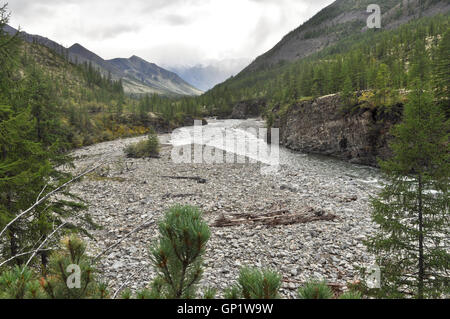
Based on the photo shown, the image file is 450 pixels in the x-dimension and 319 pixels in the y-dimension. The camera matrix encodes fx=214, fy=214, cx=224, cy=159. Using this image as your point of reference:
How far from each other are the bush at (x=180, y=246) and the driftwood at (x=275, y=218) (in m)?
8.98

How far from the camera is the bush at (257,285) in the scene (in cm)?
175

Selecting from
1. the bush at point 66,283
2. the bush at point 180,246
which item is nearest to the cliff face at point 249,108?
the bush at point 180,246

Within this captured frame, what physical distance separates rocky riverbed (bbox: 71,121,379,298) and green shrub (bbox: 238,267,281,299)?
76 cm

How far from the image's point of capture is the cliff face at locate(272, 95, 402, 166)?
27531mm

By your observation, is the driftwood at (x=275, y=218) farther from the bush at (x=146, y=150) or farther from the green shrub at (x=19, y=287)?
the bush at (x=146, y=150)

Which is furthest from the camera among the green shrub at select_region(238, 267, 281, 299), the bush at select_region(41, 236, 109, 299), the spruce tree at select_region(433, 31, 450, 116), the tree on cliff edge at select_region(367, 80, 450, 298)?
the spruce tree at select_region(433, 31, 450, 116)

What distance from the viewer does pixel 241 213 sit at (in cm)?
1237

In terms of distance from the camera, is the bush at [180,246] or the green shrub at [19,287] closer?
the green shrub at [19,287]

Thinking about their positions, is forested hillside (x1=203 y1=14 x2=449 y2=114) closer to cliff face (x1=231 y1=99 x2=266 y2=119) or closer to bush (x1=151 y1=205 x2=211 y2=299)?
cliff face (x1=231 y1=99 x2=266 y2=119)

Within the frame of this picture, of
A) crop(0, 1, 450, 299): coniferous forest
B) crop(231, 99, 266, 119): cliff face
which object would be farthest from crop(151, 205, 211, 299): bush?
crop(231, 99, 266, 119): cliff face

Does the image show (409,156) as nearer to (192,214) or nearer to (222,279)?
(192,214)
